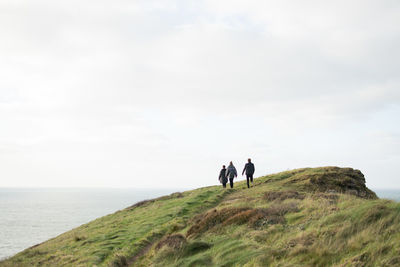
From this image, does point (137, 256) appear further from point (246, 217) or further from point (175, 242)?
point (246, 217)

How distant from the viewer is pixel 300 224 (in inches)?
518

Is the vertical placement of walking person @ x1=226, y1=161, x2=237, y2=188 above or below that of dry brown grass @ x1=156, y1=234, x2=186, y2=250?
above

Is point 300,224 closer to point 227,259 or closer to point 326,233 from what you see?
point 326,233

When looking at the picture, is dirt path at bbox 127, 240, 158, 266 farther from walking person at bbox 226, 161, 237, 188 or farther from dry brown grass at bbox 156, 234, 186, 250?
walking person at bbox 226, 161, 237, 188

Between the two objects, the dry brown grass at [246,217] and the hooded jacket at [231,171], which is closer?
the dry brown grass at [246,217]

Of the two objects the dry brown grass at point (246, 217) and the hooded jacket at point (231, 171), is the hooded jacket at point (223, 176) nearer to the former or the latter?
the hooded jacket at point (231, 171)

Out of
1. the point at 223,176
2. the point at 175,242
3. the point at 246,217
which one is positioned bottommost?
the point at 175,242

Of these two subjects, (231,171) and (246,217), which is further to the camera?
(231,171)

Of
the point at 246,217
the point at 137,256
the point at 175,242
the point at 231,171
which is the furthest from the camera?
the point at 231,171

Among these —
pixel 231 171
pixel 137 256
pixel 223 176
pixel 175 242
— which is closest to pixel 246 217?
pixel 175 242

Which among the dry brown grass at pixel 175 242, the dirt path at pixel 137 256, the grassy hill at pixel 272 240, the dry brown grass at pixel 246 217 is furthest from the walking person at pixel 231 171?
the dry brown grass at pixel 175 242

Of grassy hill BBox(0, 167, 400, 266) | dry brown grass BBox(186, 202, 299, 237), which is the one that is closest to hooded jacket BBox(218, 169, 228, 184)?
grassy hill BBox(0, 167, 400, 266)

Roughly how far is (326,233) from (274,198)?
10438 millimetres

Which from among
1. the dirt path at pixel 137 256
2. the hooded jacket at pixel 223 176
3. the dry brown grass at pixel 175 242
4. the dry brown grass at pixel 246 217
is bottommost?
the dirt path at pixel 137 256
